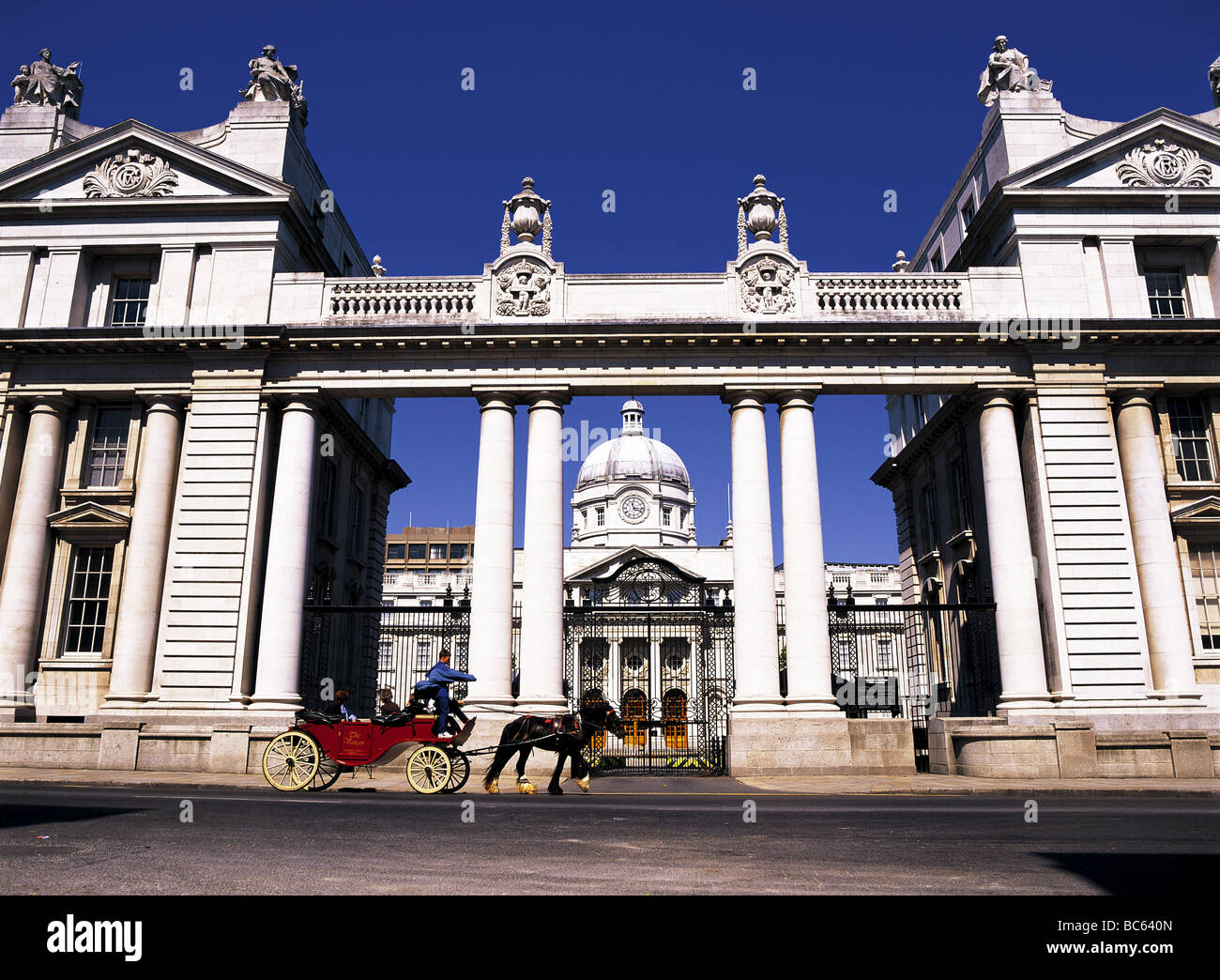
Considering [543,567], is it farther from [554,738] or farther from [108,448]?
[108,448]

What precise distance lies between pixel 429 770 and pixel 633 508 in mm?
90993

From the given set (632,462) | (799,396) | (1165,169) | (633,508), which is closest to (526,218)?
(799,396)

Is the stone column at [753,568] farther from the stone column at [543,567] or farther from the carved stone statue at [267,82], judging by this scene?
the carved stone statue at [267,82]

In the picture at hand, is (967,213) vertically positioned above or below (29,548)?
above

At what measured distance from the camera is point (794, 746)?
21.9 metres

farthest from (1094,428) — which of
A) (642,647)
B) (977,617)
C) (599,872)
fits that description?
(642,647)

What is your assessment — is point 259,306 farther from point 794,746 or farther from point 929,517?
point 929,517

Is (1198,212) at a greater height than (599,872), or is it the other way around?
(1198,212)

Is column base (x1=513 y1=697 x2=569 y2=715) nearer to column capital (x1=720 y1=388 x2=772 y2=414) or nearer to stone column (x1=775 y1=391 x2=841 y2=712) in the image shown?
stone column (x1=775 y1=391 x2=841 y2=712)

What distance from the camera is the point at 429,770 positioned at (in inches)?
649

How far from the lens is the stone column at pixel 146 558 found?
907 inches

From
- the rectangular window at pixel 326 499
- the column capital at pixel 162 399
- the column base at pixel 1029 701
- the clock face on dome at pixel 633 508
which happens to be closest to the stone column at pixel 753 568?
the column base at pixel 1029 701

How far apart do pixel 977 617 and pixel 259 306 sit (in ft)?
71.3

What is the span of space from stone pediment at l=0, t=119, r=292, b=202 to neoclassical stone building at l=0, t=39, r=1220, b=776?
0.28 ft
